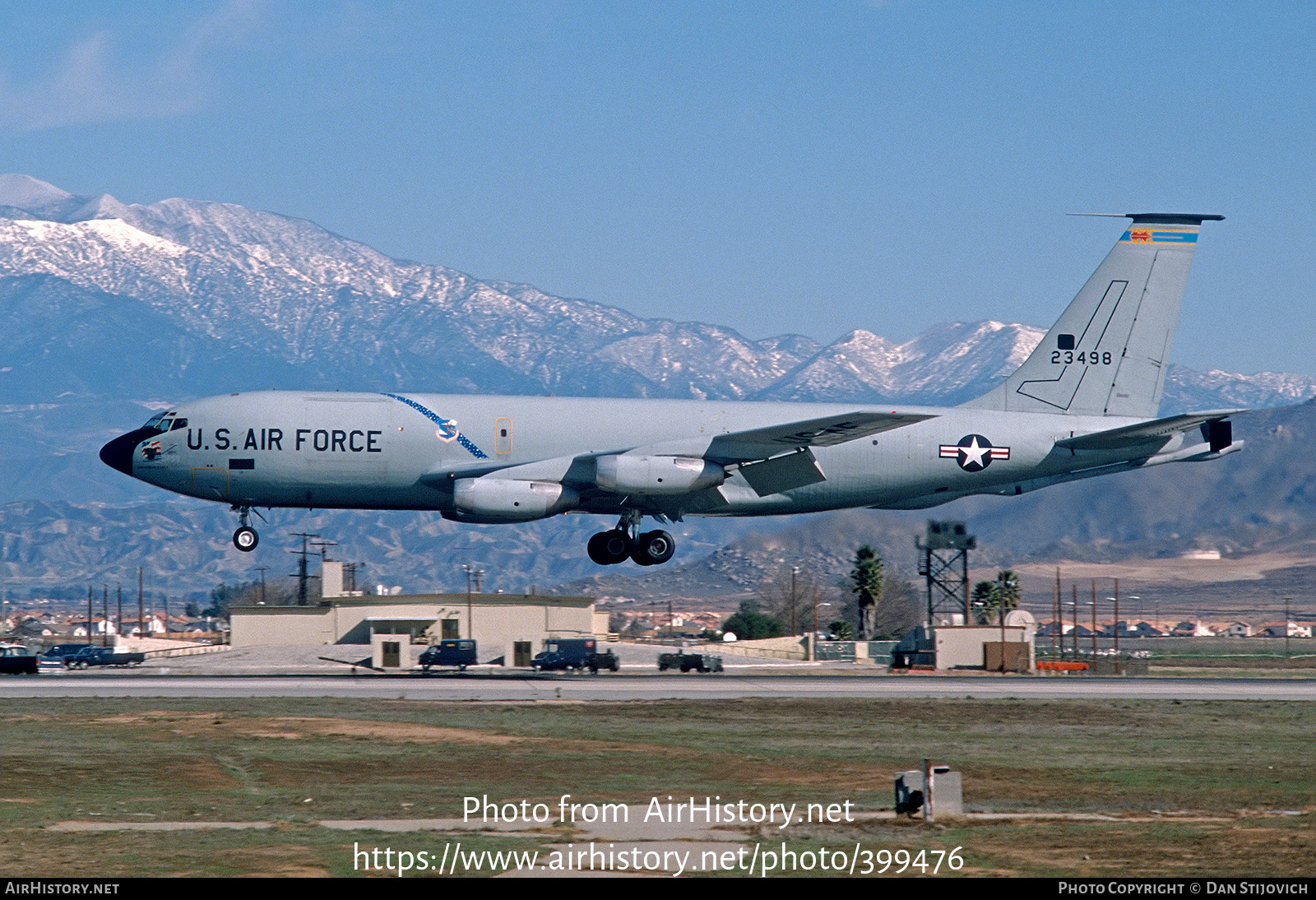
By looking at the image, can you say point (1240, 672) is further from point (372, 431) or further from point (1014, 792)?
point (1014, 792)

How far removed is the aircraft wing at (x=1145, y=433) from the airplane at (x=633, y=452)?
2.5 inches

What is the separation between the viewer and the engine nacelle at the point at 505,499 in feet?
164

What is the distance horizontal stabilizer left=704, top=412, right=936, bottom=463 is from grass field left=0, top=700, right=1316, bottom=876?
7.98 m

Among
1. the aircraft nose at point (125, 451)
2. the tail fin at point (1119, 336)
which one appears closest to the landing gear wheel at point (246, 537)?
the aircraft nose at point (125, 451)

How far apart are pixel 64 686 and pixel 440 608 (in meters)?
60.4

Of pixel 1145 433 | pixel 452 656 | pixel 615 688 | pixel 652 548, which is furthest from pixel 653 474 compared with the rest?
pixel 452 656

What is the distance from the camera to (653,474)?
51125 mm

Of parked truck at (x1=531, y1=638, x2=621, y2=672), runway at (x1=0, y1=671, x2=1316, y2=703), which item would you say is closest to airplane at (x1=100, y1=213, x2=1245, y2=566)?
runway at (x1=0, y1=671, x2=1316, y2=703)

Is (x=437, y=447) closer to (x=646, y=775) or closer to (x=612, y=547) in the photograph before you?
(x=612, y=547)

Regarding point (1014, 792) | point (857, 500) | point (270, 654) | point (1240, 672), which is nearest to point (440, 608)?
point (270, 654)

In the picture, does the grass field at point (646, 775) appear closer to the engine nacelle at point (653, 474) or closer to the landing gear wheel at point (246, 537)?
the landing gear wheel at point (246, 537)

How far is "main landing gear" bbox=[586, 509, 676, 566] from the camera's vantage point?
53375mm

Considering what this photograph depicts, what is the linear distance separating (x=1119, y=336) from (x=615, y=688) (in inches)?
846

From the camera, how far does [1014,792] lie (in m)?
31.3
